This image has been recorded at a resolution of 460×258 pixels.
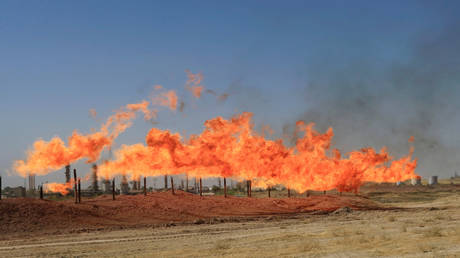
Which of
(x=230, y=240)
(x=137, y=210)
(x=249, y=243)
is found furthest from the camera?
(x=137, y=210)

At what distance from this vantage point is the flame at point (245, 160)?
4806 centimetres

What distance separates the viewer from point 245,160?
50156 millimetres

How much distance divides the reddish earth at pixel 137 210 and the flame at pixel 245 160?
3428 mm

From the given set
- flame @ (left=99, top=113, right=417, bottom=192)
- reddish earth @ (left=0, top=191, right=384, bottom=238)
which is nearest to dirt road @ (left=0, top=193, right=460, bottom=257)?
reddish earth @ (left=0, top=191, right=384, bottom=238)

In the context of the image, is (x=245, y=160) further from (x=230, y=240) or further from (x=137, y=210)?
(x=230, y=240)

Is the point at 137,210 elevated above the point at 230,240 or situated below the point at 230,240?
above

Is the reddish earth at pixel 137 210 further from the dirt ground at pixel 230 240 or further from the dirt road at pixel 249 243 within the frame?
the dirt road at pixel 249 243

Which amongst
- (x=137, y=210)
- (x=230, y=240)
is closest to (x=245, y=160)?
(x=137, y=210)

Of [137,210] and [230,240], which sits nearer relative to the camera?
[230,240]

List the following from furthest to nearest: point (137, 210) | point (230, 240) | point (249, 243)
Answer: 1. point (137, 210)
2. point (230, 240)
3. point (249, 243)

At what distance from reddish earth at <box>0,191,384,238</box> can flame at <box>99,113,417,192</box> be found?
11.2 ft

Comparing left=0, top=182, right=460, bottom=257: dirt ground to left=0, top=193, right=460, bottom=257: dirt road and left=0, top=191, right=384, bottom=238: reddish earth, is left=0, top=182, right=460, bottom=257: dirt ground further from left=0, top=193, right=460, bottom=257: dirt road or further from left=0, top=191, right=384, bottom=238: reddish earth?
left=0, top=191, right=384, bottom=238: reddish earth

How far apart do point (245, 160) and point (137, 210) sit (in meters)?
14.2

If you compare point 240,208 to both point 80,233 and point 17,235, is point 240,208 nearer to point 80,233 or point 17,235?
point 80,233
